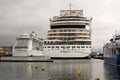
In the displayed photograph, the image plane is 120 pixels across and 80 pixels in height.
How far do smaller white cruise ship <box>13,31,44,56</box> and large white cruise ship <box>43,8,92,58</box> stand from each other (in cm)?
A: 1859

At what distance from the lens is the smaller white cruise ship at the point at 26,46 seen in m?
139

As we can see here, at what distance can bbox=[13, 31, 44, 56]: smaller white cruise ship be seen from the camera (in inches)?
5491

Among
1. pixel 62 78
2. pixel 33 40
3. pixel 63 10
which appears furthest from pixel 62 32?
pixel 62 78

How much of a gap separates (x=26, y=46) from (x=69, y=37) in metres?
28.3

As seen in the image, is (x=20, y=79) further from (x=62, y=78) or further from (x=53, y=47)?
(x=53, y=47)

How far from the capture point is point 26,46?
14200 cm

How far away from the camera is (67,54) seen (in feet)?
385

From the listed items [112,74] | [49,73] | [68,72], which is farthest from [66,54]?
[112,74]

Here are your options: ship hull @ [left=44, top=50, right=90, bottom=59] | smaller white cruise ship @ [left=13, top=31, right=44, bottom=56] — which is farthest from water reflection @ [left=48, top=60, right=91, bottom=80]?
smaller white cruise ship @ [left=13, top=31, right=44, bottom=56]

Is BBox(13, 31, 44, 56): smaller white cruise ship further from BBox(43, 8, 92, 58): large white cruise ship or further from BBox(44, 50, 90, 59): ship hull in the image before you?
BBox(44, 50, 90, 59): ship hull

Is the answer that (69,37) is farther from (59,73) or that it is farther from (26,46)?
(59,73)

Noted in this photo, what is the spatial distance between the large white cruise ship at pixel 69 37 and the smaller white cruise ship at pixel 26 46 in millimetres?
18591

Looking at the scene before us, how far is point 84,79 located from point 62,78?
3342 mm

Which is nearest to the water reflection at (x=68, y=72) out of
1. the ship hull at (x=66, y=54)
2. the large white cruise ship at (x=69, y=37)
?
the ship hull at (x=66, y=54)
